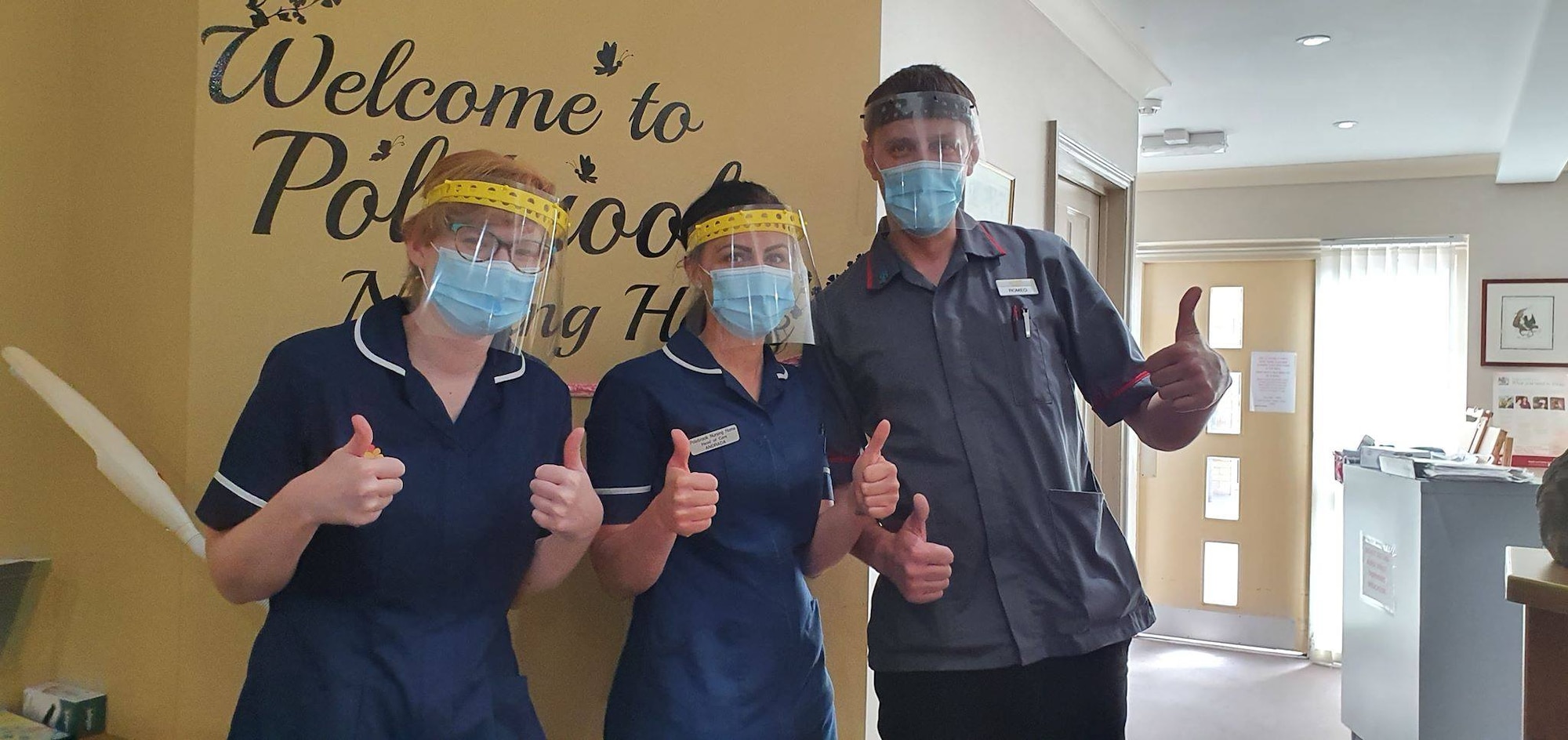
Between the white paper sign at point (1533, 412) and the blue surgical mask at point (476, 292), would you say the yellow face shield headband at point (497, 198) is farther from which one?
the white paper sign at point (1533, 412)

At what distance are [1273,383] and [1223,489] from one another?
0.67 meters

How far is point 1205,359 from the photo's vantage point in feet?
4.31

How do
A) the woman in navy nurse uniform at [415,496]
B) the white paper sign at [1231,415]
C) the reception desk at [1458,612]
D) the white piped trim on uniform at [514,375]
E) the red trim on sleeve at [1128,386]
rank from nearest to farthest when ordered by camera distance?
1. the woman in navy nurse uniform at [415,496]
2. the white piped trim on uniform at [514,375]
3. the red trim on sleeve at [1128,386]
4. the reception desk at [1458,612]
5. the white paper sign at [1231,415]

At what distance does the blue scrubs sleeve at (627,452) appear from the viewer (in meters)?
1.29

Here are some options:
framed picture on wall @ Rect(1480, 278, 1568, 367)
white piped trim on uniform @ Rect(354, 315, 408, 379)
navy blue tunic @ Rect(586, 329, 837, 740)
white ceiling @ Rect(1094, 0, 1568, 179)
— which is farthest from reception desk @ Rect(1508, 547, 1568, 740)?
framed picture on wall @ Rect(1480, 278, 1568, 367)

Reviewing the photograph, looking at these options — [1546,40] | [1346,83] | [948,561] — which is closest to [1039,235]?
[948,561]

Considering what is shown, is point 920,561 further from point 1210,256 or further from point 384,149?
point 1210,256

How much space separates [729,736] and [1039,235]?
0.84 m

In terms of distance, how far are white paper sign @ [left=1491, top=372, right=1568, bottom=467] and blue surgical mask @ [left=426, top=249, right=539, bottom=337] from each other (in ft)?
18.3

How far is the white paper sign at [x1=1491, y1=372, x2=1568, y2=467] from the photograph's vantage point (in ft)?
16.5

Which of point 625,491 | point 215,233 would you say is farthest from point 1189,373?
point 215,233

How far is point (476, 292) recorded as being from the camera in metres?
1.12

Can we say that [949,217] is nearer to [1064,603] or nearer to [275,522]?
[1064,603]

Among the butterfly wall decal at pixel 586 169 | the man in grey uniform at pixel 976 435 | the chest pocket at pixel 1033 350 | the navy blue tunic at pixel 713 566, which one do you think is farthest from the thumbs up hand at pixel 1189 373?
the butterfly wall decal at pixel 586 169
